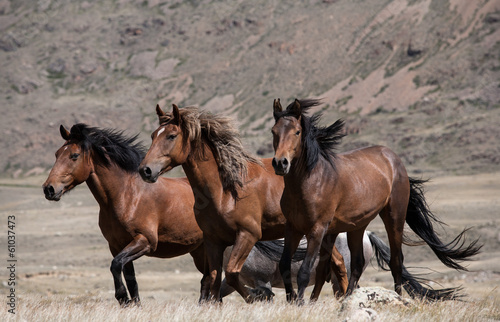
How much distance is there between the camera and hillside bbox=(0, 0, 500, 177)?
65812mm

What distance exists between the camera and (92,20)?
360 feet

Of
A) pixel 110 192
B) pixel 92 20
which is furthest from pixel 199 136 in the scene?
pixel 92 20

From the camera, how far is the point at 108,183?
29.7 feet

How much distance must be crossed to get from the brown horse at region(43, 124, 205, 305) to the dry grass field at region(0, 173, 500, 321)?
29.2 inches

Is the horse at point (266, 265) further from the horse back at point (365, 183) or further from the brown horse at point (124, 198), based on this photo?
the horse back at point (365, 183)

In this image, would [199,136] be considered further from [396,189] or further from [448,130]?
[448,130]

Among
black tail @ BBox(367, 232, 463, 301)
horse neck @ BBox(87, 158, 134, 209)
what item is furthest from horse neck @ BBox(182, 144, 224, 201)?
black tail @ BBox(367, 232, 463, 301)

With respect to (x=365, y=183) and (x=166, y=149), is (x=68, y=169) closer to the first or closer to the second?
(x=166, y=149)

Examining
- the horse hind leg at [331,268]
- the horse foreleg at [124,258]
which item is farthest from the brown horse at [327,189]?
the horse foreleg at [124,258]

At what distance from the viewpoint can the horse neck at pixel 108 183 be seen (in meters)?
8.98

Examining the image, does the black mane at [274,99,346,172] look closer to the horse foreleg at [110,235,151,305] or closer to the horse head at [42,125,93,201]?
the horse foreleg at [110,235,151,305]

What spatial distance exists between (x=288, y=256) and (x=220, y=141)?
5.87 ft

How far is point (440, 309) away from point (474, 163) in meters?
50.2

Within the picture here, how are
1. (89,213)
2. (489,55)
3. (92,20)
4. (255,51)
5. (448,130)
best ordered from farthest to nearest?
(92,20), (255,51), (489,55), (448,130), (89,213)
